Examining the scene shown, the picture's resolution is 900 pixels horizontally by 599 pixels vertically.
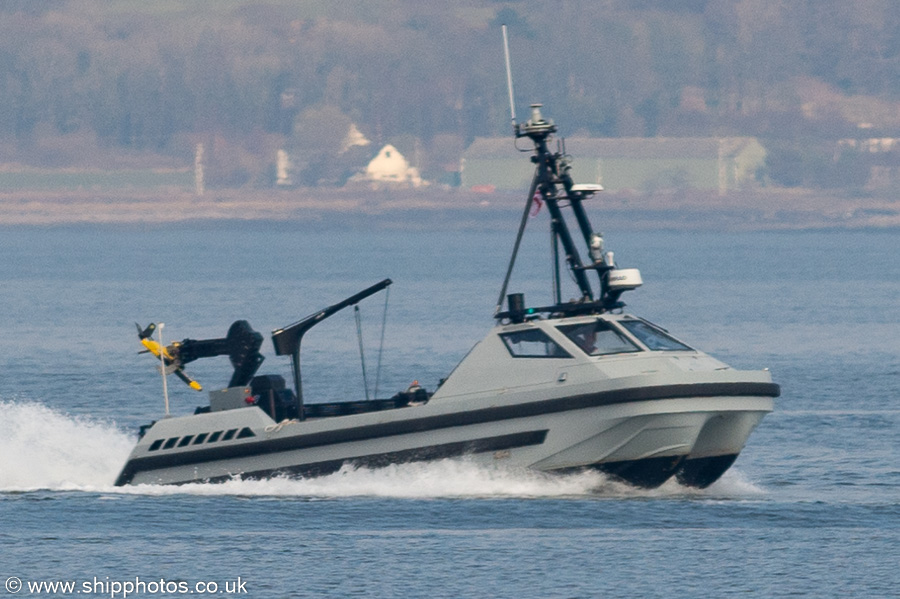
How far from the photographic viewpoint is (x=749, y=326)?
58.5 m

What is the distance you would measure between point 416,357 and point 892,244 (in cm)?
13654

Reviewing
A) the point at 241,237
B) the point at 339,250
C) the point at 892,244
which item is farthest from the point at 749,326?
the point at 241,237

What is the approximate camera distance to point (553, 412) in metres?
22.6

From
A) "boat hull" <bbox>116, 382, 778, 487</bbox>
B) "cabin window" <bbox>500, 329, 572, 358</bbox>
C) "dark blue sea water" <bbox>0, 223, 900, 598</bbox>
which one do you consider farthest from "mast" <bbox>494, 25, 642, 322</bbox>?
"dark blue sea water" <bbox>0, 223, 900, 598</bbox>

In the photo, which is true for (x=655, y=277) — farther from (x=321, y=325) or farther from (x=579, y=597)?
(x=579, y=597)

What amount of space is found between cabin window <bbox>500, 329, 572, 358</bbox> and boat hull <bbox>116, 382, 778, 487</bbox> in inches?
25.2

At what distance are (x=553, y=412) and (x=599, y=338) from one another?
3.89 feet

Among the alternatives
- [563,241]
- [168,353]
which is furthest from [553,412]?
[168,353]

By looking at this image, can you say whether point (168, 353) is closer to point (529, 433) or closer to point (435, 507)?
point (435, 507)

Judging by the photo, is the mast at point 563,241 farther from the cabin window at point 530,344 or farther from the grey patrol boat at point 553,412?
the cabin window at point 530,344

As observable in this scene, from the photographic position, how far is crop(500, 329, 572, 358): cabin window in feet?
75.3

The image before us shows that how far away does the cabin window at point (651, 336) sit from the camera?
23047 millimetres

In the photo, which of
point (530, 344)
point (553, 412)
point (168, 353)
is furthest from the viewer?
point (168, 353)

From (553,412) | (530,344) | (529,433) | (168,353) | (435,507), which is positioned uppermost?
(530,344)
